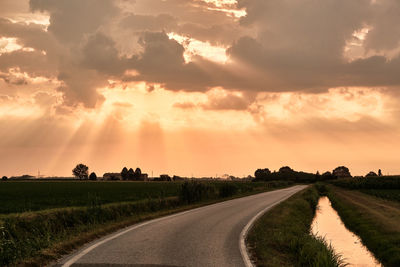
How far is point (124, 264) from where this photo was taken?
9.62 m

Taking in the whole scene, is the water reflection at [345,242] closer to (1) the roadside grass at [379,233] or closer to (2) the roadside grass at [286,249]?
(1) the roadside grass at [379,233]

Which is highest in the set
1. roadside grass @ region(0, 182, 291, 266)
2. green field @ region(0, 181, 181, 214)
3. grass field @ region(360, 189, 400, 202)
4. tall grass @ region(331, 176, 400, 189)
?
green field @ region(0, 181, 181, 214)

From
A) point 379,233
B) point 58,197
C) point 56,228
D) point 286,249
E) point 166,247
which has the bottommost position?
point 379,233

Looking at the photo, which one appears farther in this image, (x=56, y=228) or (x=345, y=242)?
A: (x=345, y=242)

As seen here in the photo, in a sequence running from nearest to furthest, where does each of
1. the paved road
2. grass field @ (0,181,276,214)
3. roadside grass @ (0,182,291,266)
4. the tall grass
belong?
the paved road → roadside grass @ (0,182,291,266) → grass field @ (0,181,276,214) → the tall grass

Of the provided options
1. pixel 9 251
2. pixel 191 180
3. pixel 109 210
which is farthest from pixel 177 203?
pixel 9 251

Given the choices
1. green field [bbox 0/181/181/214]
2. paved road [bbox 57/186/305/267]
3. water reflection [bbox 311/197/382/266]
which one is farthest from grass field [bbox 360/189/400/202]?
paved road [bbox 57/186/305/267]

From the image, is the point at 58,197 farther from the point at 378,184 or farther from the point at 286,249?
the point at 378,184

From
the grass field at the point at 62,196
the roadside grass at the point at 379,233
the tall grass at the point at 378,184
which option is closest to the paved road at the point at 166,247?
the roadside grass at the point at 379,233

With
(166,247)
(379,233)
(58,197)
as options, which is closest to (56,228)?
(166,247)

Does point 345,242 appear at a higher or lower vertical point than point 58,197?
lower

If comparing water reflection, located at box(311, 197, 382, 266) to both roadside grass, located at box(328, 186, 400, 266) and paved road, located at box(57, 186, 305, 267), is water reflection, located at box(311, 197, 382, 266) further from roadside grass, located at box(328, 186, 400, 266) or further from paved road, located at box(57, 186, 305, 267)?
paved road, located at box(57, 186, 305, 267)

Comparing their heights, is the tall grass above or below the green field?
below

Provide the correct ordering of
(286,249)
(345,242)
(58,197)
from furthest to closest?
(58,197)
(345,242)
(286,249)
